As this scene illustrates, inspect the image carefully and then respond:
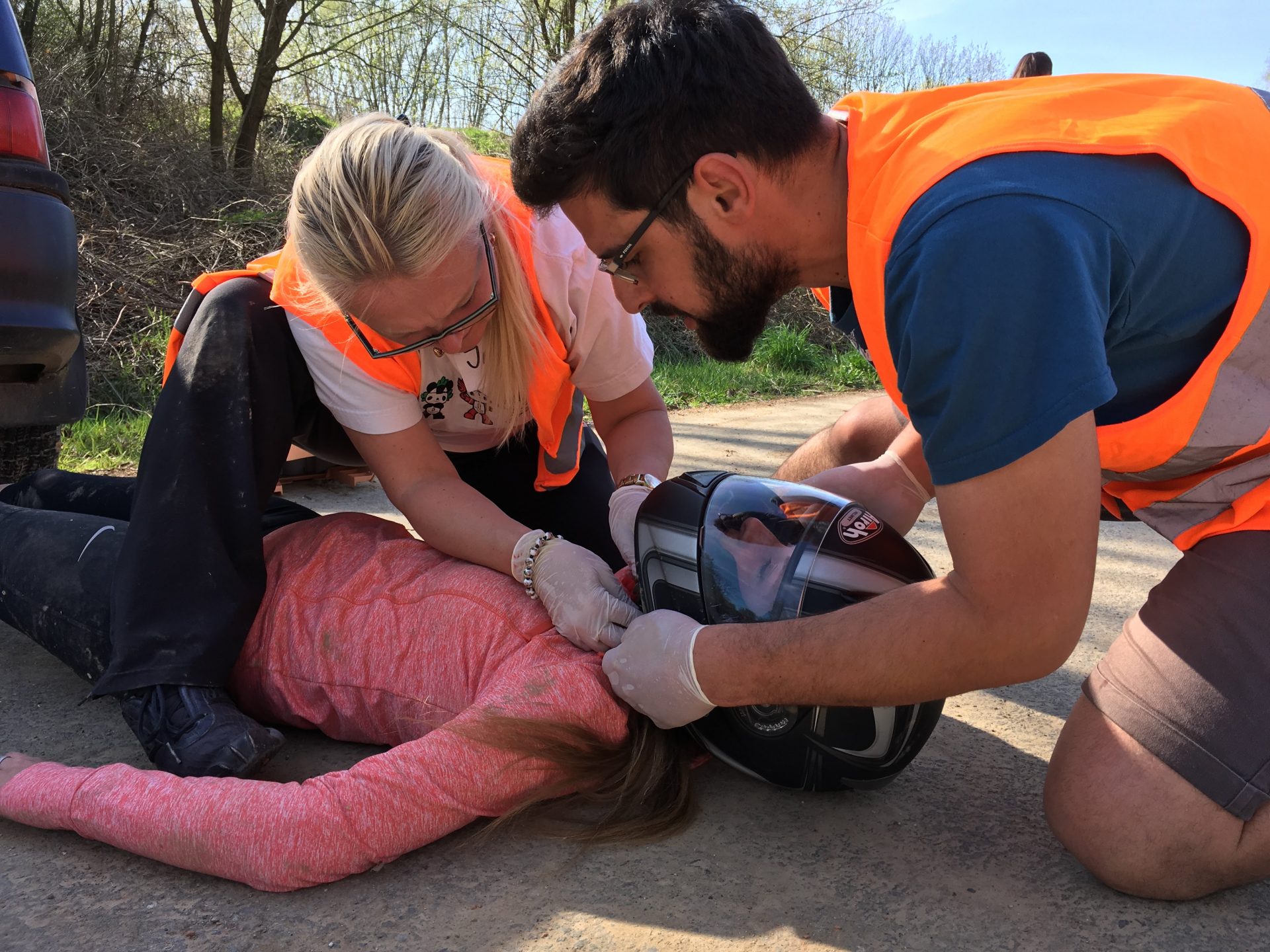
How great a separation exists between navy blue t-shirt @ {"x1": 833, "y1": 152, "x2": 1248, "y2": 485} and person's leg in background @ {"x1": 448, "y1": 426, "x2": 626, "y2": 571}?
5.23ft

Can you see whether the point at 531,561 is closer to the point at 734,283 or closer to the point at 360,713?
the point at 360,713

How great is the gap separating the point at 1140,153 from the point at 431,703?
1.65 meters

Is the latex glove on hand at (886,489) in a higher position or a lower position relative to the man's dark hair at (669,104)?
lower

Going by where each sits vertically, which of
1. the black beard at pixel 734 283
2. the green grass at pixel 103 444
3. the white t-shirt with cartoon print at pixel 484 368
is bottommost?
the green grass at pixel 103 444

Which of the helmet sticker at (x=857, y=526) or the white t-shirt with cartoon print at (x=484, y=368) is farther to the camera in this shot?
the white t-shirt with cartoon print at (x=484, y=368)

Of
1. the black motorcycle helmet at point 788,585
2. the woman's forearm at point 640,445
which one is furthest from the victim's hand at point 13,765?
the woman's forearm at point 640,445

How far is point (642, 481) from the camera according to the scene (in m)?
2.85

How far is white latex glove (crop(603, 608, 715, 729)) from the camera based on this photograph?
1970 millimetres

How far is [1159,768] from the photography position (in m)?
1.96

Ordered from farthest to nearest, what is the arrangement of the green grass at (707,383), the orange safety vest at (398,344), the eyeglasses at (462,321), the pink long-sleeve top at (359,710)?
the green grass at (707,383)
the orange safety vest at (398,344)
the eyeglasses at (462,321)
the pink long-sleeve top at (359,710)

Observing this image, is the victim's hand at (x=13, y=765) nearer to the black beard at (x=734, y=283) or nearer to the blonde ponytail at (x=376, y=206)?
the blonde ponytail at (x=376, y=206)

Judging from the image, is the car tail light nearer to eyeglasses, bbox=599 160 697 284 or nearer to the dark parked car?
the dark parked car

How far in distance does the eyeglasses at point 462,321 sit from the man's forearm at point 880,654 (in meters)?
0.95

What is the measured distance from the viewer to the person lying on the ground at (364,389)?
2.25 meters
